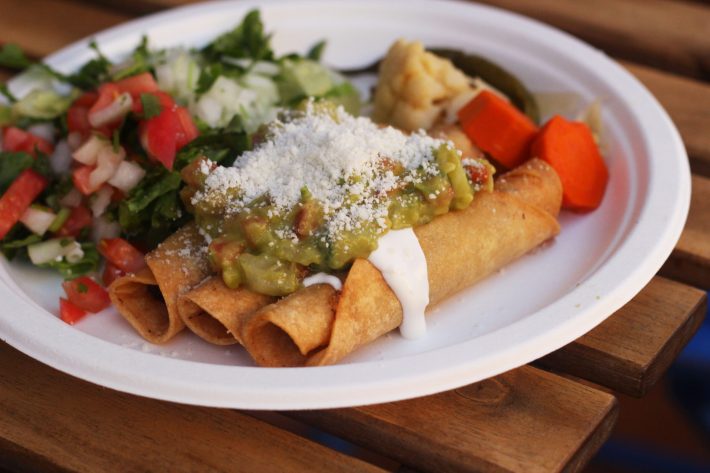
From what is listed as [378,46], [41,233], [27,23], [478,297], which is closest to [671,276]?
[478,297]

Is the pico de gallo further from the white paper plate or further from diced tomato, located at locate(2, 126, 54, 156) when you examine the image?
the white paper plate

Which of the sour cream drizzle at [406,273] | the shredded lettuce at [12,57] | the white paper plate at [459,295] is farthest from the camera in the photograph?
the shredded lettuce at [12,57]

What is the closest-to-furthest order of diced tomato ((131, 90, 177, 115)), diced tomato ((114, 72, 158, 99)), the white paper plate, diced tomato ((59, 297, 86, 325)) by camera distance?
the white paper plate → diced tomato ((59, 297, 86, 325)) → diced tomato ((131, 90, 177, 115)) → diced tomato ((114, 72, 158, 99))

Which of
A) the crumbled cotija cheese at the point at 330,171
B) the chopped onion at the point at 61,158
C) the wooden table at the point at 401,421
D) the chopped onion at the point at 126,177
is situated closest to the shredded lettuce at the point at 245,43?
the chopped onion at the point at 61,158

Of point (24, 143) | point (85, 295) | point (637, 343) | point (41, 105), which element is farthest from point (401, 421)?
point (41, 105)

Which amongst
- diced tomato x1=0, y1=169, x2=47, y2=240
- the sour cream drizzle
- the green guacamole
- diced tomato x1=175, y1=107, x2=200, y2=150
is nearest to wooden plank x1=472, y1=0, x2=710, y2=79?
the green guacamole

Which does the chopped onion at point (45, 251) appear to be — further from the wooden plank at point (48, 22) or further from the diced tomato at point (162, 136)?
the wooden plank at point (48, 22)

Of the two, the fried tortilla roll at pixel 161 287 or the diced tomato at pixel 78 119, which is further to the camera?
the diced tomato at pixel 78 119
